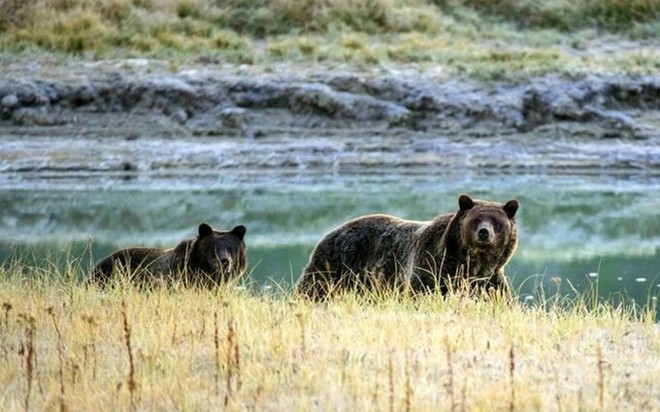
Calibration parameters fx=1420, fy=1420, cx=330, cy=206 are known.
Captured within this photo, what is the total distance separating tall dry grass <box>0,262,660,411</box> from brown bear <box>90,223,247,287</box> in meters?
2.00

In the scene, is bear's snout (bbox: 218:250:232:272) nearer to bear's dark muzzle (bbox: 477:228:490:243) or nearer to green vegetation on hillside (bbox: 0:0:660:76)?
bear's dark muzzle (bbox: 477:228:490:243)

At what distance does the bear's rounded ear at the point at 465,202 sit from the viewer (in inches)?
397

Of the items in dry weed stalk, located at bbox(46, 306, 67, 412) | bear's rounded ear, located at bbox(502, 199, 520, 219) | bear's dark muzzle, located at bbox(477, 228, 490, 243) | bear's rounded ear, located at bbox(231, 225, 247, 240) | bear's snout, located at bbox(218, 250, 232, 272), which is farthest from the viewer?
bear's rounded ear, located at bbox(231, 225, 247, 240)

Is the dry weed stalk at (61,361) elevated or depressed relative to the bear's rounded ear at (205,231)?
elevated

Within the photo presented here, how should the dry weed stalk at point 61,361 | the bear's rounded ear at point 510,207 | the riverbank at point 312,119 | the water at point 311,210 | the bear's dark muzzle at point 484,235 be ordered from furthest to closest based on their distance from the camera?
the riverbank at point 312,119, the water at point 311,210, the bear's rounded ear at point 510,207, the bear's dark muzzle at point 484,235, the dry weed stalk at point 61,361

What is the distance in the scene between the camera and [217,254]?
11.4 metres

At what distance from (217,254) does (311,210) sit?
894cm

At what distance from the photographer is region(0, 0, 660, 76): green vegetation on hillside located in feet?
92.6

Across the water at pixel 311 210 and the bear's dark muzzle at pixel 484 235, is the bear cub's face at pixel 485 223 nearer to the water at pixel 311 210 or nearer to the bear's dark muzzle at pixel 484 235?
the bear's dark muzzle at pixel 484 235

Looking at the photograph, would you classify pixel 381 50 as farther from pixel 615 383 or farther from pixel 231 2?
pixel 615 383

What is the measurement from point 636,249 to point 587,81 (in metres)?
10.3

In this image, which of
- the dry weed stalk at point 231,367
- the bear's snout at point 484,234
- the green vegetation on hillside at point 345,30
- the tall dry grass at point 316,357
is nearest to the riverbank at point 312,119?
the green vegetation on hillside at point 345,30

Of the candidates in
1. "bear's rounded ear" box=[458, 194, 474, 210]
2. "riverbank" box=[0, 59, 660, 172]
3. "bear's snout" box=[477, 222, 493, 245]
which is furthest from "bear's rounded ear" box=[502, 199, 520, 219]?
"riverbank" box=[0, 59, 660, 172]

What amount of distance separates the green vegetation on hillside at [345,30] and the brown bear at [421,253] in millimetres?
16370
